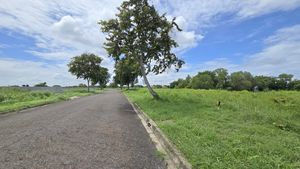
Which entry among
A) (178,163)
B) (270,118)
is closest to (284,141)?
(178,163)

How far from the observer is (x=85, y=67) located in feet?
239

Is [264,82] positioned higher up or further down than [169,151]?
higher up

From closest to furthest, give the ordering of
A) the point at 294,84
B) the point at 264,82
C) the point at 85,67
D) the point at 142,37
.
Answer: the point at 142,37
the point at 85,67
the point at 294,84
the point at 264,82

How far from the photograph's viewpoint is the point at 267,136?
28.0ft

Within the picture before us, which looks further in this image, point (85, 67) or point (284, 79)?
point (284, 79)

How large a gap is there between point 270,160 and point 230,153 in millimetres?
845

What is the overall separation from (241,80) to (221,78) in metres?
11.2

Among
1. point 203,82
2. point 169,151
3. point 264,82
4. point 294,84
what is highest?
point 203,82

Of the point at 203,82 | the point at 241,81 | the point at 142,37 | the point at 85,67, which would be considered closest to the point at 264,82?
the point at 241,81

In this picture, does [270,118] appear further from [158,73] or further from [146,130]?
[158,73]

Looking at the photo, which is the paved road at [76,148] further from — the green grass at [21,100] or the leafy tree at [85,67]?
the leafy tree at [85,67]

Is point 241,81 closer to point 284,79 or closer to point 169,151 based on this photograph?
point 284,79

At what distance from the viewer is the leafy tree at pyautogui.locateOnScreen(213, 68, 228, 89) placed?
367 feet

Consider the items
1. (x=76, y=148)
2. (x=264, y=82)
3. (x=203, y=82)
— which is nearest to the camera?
(x=76, y=148)
